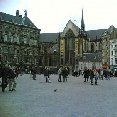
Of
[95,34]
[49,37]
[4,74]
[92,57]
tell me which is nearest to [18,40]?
[92,57]

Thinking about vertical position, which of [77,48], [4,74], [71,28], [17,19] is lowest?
[4,74]

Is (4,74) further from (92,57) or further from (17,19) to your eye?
(92,57)

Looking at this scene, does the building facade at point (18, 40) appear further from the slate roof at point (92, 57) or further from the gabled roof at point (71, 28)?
the slate roof at point (92, 57)

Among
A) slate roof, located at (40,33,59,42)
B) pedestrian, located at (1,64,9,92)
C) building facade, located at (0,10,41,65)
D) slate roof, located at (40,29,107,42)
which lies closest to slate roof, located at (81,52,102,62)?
slate roof, located at (40,29,107,42)

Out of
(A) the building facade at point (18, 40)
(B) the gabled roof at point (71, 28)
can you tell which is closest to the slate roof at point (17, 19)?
(A) the building facade at point (18, 40)

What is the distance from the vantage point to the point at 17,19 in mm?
104062

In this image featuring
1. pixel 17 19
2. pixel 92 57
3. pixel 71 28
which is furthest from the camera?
pixel 71 28

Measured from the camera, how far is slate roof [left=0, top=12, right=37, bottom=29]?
98494 millimetres

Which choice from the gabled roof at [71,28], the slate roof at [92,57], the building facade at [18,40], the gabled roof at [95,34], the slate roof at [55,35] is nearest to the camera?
the building facade at [18,40]

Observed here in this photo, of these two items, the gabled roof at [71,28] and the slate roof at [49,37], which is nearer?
the gabled roof at [71,28]

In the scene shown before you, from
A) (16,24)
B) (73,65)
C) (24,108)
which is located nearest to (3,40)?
(16,24)

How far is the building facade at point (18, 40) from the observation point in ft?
324

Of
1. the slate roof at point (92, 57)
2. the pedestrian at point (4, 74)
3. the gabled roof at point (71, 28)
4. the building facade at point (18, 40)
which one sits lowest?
the pedestrian at point (4, 74)

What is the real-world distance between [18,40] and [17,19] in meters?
5.59
